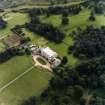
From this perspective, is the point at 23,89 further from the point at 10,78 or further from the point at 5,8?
the point at 5,8

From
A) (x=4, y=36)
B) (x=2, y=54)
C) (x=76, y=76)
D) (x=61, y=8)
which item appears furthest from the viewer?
(x=61, y=8)

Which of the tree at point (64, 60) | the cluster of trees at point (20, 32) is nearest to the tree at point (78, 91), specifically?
the tree at point (64, 60)

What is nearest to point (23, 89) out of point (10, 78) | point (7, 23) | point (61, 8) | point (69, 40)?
point (10, 78)

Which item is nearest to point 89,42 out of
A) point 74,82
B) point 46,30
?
point 46,30

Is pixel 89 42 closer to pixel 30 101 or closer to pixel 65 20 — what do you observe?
pixel 65 20

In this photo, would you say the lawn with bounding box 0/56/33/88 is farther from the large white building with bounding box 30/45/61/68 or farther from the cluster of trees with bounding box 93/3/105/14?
the cluster of trees with bounding box 93/3/105/14

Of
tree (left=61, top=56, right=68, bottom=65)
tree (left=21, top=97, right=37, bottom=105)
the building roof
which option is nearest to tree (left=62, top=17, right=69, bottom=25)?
the building roof
